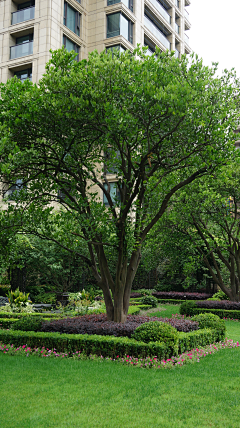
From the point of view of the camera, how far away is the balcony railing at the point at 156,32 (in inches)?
1247

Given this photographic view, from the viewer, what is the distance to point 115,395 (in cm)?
585

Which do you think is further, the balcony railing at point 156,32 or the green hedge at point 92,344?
the balcony railing at point 156,32

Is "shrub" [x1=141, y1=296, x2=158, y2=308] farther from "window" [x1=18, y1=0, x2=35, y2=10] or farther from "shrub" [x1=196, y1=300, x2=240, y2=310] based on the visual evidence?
"window" [x1=18, y1=0, x2=35, y2=10]

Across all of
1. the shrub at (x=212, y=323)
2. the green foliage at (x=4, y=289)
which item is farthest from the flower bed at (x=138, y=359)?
the green foliage at (x=4, y=289)

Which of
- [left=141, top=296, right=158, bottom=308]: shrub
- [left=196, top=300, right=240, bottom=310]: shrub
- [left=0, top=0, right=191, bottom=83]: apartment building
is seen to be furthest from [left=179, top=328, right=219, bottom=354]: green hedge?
[left=0, top=0, right=191, bottom=83]: apartment building

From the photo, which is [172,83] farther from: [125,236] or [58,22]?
[58,22]

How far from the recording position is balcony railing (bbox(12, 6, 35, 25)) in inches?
1013

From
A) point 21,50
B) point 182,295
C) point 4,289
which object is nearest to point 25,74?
point 21,50

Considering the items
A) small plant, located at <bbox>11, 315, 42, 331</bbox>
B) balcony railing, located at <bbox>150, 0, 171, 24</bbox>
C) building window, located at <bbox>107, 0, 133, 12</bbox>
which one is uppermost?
balcony railing, located at <bbox>150, 0, 171, 24</bbox>

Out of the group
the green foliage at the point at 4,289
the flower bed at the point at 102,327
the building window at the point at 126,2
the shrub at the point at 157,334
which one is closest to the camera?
the shrub at the point at 157,334

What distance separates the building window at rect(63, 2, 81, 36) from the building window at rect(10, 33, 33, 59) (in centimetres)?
283

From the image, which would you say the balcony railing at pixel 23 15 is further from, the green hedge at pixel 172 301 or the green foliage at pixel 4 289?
the green hedge at pixel 172 301

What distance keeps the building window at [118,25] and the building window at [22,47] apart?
609 cm

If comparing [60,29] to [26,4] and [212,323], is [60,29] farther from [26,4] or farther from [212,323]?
[212,323]
